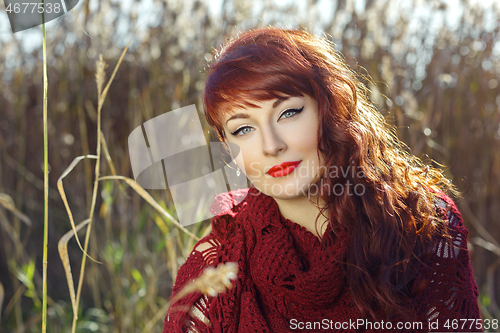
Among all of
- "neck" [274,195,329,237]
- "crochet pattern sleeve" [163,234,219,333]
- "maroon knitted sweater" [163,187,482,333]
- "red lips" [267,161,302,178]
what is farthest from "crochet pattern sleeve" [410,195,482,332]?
"crochet pattern sleeve" [163,234,219,333]

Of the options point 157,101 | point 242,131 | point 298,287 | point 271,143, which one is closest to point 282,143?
point 271,143

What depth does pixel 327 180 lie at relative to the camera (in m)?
1.01

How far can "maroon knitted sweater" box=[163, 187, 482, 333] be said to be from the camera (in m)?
0.94

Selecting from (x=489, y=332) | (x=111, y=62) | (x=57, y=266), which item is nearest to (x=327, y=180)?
(x=489, y=332)

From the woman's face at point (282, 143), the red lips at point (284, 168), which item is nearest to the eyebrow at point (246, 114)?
the woman's face at point (282, 143)

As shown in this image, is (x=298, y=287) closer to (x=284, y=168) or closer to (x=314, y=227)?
(x=314, y=227)

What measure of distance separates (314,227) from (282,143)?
27 cm

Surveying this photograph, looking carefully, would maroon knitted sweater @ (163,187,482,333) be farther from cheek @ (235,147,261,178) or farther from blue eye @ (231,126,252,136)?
blue eye @ (231,126,252,136)

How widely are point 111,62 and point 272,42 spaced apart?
4.85 feet

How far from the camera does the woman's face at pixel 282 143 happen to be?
958 mm

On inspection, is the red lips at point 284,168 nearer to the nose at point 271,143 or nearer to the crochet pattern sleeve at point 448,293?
the nose at point 271,143

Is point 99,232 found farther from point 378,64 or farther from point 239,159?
point 378,64

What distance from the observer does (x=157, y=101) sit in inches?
78.8

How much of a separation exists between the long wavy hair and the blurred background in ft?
2.14
